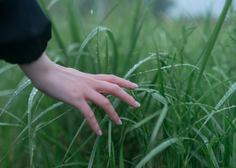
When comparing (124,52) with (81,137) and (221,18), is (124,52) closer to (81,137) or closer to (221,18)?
(81,137)

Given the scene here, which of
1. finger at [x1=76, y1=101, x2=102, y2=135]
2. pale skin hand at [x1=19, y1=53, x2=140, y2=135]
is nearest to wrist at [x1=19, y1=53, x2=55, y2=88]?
pale skin hand at [x1=19, y1=53, x2=140, y2=135]

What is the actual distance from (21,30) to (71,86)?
21 cm

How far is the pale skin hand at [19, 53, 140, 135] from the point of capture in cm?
66

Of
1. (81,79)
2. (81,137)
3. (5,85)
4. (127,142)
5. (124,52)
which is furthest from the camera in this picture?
(124,52)

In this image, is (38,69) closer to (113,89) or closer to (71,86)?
(71,86)

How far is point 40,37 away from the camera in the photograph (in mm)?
635

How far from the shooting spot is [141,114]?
31.6 inches

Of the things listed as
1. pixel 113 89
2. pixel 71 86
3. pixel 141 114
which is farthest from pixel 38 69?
pixel 141 114

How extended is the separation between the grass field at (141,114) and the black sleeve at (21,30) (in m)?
0.21

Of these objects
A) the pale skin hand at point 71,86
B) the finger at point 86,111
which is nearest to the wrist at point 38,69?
the pale skin hand at point 71,86

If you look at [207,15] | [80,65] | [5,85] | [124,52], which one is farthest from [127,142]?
[207,15]

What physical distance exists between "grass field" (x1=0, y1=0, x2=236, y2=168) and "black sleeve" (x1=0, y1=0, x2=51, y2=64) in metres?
0.21

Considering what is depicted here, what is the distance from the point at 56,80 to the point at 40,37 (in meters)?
0.13

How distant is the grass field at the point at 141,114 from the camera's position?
2.34ft
